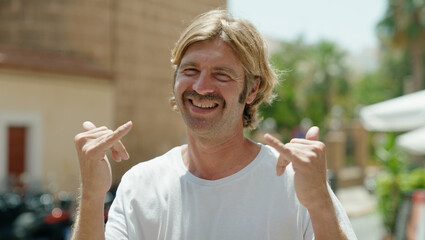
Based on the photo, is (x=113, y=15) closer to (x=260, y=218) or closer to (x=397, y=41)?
(x=260, y=218)

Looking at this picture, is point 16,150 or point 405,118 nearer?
point 405,118

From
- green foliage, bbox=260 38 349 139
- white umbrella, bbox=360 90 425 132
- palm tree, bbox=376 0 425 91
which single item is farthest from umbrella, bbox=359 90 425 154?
green foliage, bbox=260 38 349 139

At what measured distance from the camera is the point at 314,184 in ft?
5.55

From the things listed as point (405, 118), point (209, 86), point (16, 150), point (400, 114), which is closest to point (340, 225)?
point (209, 86)

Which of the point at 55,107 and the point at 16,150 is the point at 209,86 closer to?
the point at 16,150

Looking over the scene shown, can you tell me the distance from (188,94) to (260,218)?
529 mm

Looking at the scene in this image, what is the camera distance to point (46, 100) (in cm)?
1080

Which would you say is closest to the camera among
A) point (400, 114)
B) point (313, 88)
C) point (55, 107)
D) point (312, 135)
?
point (312, 135)

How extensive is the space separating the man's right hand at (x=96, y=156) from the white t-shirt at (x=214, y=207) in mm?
198

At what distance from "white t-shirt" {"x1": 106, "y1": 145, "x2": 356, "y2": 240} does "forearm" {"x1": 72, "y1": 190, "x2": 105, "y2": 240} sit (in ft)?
0.40

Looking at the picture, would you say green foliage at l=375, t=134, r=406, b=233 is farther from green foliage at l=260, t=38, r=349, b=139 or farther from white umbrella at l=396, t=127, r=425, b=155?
green foliage at l=260, t=38, r=349, b=139

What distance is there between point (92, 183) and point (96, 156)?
0.10m

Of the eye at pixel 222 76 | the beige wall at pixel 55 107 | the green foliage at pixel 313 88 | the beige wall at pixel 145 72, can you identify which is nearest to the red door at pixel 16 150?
the beige wall at pixel 55 107

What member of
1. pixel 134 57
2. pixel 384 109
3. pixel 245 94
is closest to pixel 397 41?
pixel 134 57
